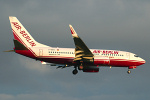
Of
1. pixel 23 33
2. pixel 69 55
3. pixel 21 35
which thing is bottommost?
pixel 69 55

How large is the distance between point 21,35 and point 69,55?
33.5 feet

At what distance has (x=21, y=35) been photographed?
7288 cm

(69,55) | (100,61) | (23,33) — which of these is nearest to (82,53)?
(69,55)

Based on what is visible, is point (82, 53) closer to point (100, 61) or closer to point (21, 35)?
point (100, 61)

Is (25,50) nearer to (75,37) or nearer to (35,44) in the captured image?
(35,44)

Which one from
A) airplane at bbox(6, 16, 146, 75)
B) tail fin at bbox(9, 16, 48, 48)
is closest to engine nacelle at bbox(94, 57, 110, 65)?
airplane at bbox(6, 16, 146, 75)

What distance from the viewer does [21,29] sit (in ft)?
241

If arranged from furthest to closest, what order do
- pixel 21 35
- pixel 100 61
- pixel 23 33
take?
pixel 23 33, pixel 21 35, pixel 100 61

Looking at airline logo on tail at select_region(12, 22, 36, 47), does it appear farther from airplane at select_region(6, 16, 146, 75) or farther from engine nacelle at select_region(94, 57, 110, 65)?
engine nacelle at select_region(94, 57, 110, 65)

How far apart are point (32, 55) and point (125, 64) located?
19.0 m

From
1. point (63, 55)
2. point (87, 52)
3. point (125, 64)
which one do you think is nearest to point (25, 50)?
point (63, 55)

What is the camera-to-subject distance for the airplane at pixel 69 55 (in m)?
69.3

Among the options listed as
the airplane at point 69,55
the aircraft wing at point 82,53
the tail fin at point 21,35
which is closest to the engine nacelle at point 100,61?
the airplane at point 69,55

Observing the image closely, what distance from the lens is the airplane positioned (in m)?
69.3
